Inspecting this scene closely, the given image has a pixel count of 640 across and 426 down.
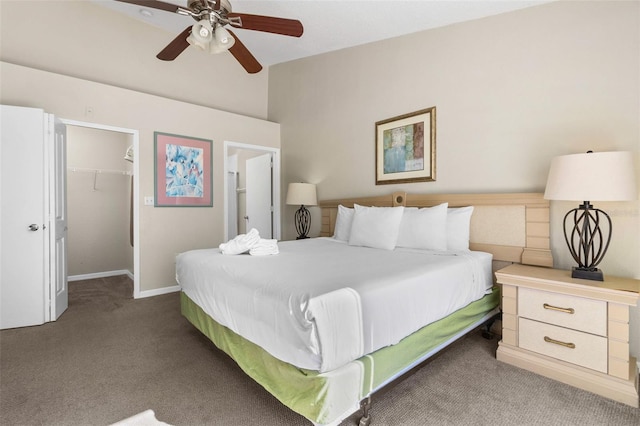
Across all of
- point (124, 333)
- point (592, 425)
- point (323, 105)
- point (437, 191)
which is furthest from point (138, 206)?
point (592, 425)

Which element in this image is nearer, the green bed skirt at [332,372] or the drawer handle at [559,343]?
the green bed skirt at [332,372]

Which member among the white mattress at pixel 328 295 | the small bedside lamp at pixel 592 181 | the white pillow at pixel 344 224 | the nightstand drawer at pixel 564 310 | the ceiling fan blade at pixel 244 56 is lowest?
the nightstand drawer at pixel 564 310

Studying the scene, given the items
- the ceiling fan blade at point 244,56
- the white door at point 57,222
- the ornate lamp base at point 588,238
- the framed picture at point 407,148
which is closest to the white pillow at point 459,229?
the framed picture at point 407,148

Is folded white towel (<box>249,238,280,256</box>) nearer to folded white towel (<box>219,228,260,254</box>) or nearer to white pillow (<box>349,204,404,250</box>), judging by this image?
folded white towel (<box>219,228,260,254</box>)

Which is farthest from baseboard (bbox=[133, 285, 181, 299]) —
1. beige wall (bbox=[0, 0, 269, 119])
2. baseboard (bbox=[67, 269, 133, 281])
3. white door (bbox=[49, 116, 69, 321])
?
beige wall (bbox=[0, 0, 269, 119])

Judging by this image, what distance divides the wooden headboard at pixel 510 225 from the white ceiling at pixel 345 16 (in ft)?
5.25

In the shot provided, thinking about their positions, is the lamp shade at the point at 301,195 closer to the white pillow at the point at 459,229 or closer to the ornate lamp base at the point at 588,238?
the white pillow at the point at 459,229

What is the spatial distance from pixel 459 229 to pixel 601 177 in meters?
1.03

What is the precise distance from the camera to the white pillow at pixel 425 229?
265 centimetres

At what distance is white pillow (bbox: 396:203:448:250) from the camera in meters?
2.65

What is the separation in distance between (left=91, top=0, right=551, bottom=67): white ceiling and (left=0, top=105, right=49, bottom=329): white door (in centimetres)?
196

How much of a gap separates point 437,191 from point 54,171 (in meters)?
3.80

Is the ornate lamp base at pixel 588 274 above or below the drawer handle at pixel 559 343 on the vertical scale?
above

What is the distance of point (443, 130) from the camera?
3035mm
